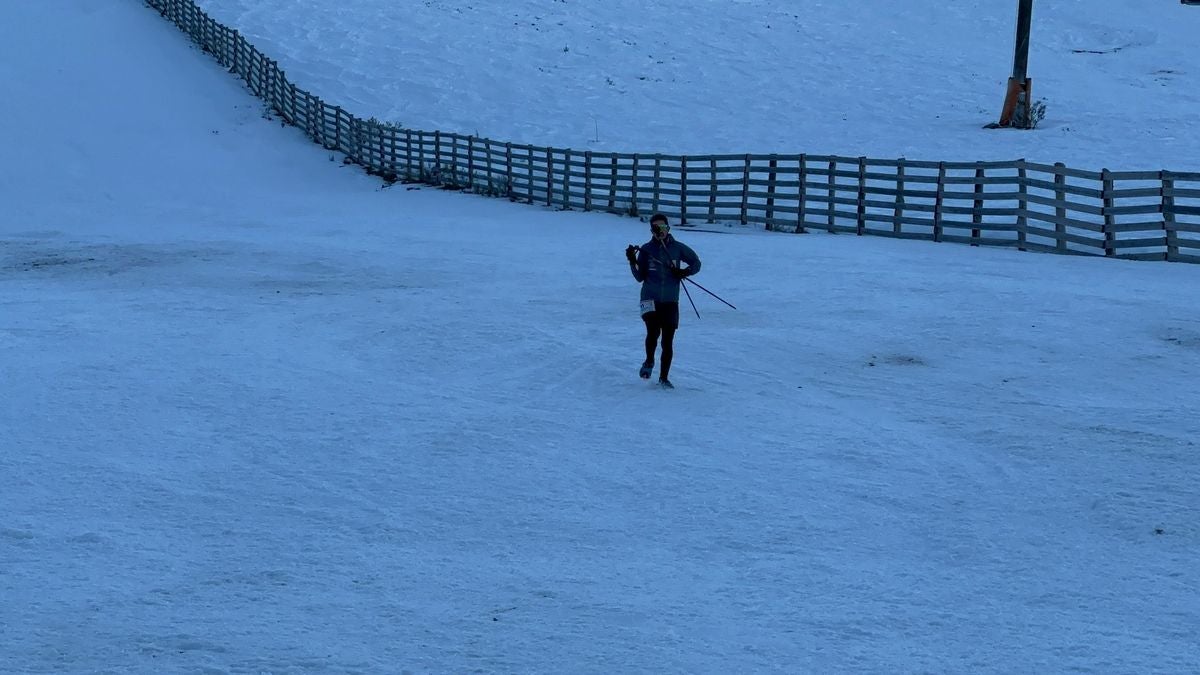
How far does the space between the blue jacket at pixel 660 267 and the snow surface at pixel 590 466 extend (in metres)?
0.84

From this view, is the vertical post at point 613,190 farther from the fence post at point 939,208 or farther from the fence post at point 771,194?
the fence post at point 939,208

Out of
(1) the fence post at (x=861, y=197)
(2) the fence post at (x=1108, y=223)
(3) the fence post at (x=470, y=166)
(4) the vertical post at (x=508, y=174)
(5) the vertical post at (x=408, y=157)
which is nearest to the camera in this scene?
A: (2) the fence post at (x=1108, y=223)

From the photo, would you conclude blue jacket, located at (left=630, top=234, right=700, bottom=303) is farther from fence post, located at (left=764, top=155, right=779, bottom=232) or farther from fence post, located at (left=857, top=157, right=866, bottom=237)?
fence post, located at (left=764, top=155, right=779, bottom=232)

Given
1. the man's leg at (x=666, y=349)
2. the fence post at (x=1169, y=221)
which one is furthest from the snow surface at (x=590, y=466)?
the fence post at (x=1169, y=221)

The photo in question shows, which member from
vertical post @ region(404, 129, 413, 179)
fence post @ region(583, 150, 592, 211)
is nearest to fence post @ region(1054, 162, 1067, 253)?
fence post @ region(583, 150, 592, 211)

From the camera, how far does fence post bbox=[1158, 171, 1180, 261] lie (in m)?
18.6

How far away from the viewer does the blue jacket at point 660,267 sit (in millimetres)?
11172

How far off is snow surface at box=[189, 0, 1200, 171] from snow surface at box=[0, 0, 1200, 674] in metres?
13.8

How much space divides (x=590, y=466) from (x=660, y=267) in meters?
2.45

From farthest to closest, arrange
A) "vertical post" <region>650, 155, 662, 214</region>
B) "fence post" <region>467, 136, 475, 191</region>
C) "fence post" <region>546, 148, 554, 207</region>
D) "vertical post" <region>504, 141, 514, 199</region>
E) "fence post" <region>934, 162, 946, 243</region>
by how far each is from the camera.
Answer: "fence post" <region>467, 136, 475, 191</region>
"vertical post" <region>504, 141, 514, 199</region>
"fence post" <region>546, 148, 554, 207</region>
"vertical post" <region>650, 155, 662, 214</region>
"fence post" <region>934, 162, 946, 243</region>

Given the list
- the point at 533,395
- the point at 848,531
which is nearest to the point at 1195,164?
the point at 533,395

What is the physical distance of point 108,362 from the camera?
12.5m

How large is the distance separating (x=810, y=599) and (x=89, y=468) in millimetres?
5000

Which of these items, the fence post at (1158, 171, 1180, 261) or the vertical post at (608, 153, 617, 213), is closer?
the fence post at (1158, 171, 1180, 261)
